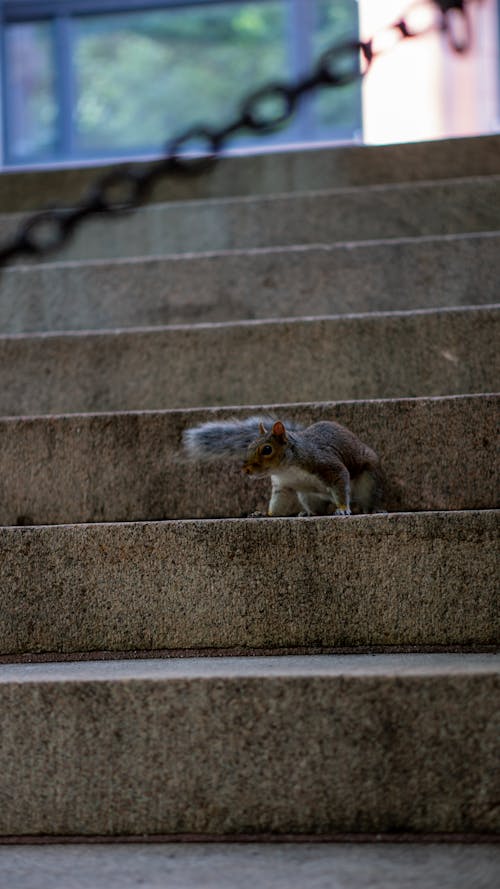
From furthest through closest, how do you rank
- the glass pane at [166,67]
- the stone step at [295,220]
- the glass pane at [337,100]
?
1. the glass pane at [166,67]
2. the glass pane at [337,100]
3. the stone step at [295,220]

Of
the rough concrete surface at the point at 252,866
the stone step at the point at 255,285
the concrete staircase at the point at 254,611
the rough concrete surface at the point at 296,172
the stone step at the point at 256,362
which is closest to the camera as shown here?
the rough concrete surface at the point at 252,866

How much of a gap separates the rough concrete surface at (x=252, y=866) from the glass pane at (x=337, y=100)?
577cm

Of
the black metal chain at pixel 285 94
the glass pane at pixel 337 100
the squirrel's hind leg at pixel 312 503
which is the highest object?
the glass pane at pixel 337 100

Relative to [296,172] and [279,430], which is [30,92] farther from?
[279,430]

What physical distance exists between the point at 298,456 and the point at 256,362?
451 millimetres

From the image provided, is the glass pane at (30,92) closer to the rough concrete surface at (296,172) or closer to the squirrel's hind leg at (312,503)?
the rough concrete surface at (296,172)

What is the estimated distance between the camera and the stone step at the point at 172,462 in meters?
2.03

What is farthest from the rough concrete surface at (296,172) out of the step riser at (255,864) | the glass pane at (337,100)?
the glass pane at (337,100)

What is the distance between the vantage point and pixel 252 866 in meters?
1.33

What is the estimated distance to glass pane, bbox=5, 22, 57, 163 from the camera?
679cm

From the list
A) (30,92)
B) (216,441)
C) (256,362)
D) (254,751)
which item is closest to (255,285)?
(256,362)

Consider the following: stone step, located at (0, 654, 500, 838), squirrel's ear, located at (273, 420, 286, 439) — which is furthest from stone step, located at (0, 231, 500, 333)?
stone step, located at (0, 654, 500, 838)

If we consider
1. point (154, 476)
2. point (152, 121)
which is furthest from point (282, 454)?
point (152, 121)

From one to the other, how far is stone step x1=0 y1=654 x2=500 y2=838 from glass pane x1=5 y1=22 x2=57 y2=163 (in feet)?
19.1
